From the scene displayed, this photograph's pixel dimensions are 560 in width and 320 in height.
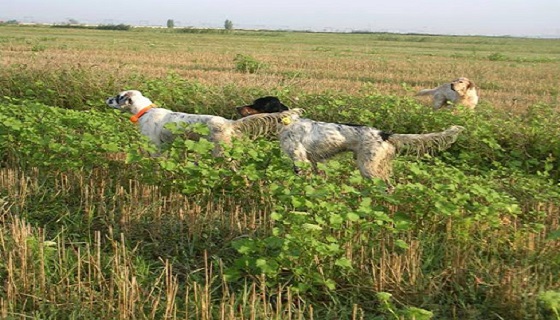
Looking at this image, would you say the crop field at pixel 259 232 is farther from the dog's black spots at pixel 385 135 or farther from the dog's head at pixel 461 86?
the dog's head at pixel 461 86

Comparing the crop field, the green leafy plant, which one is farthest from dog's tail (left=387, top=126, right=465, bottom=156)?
the green leafy plant

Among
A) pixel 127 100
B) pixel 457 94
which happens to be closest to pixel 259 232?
pixel 127 100

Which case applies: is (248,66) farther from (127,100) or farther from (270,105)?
(270,105)

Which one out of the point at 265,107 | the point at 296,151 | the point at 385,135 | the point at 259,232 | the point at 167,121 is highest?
the point at 265,107

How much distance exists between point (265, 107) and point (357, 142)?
1.28 m

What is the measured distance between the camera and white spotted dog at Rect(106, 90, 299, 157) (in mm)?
6457

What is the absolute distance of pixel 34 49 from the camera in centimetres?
2323

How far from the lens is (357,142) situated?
585 centimetres

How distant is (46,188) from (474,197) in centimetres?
417

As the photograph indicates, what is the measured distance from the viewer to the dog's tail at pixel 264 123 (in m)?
6.34

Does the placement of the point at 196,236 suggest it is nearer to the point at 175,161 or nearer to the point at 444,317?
the point at 175,161

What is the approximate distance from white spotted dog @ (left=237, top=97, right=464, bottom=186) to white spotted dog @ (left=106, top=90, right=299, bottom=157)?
1.47ft

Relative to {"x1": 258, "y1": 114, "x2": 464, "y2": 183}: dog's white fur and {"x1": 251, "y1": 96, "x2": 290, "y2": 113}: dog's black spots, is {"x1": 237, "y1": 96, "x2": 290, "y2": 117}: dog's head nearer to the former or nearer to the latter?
{"x1": 251, "y1": 96, "x2": 290, "y2": 113}: dog's black spots

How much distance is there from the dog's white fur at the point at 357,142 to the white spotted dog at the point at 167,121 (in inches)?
20.3
